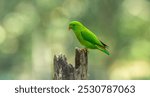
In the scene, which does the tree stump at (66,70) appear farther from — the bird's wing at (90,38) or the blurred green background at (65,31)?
the blurred green background at (65,31)

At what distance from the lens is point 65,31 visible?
1505 cm

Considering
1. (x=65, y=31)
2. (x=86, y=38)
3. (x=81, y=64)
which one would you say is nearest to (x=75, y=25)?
(x=86, y=38)

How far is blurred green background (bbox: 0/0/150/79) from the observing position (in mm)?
14468

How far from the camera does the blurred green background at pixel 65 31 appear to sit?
14.5 metres

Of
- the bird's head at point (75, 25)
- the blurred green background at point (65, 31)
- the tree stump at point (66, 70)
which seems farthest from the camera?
the blurred green background at point (65, 31)

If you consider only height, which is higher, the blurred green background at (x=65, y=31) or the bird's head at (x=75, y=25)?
the blurred green background at (x=65, y=31)

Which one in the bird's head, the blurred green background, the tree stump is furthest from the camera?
the blurred green background

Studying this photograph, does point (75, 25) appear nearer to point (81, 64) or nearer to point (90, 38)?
point (90, 38)

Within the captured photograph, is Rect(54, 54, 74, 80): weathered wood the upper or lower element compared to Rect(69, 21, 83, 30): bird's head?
lower

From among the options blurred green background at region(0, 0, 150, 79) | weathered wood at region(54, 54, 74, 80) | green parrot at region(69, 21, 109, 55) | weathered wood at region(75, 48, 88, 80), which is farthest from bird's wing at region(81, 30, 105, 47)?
blurred green background at region(0, 0, 150, 79)

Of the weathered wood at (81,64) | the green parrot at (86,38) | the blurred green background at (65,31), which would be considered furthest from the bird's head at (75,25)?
the blurred green background at (65,31)

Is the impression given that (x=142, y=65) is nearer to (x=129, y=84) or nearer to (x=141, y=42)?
(x=141, y=42)

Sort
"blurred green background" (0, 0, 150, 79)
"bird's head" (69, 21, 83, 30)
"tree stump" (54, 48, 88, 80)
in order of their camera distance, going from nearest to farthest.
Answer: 1. "tree stump" (54, 48, 88, 80)
2. "bird's head" (69, 21, 83, 30)
3. "blurred green background" (0, 0, 150, 79)

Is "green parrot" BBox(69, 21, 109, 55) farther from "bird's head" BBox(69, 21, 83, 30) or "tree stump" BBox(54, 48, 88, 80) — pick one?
"tree stump" BBox(54, 48, 88, 80)
